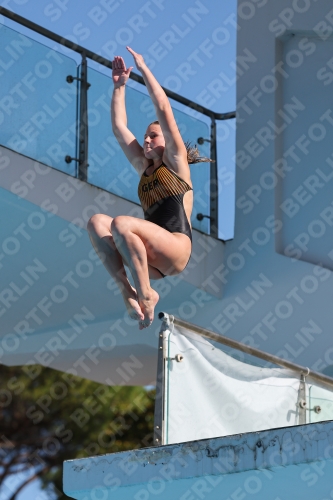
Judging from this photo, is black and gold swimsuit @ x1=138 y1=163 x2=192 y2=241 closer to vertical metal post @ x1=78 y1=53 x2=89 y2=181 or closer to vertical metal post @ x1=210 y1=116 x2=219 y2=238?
vertical metal post @ x1=78 y1=53 x2=89 y2=181

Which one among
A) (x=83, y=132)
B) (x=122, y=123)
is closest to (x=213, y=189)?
(x=83, y=132)

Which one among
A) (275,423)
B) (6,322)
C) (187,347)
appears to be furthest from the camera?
(6,322)

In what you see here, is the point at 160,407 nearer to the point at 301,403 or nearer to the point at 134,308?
the point at 134,308

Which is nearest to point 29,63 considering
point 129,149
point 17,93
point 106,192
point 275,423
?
point 17,93

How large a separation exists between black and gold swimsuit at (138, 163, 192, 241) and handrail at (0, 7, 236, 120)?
142 inches

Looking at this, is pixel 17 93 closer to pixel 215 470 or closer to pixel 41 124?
pixel 41 124

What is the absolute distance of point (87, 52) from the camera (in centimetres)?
910

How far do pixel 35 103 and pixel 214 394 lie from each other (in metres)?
3.37

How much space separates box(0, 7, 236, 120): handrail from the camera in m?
8.61

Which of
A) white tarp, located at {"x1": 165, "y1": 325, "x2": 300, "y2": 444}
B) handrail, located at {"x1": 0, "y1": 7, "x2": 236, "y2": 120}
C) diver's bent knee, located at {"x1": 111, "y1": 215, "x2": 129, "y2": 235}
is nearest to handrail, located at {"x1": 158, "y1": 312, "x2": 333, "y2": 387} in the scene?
white tarp, located at {"x1": 165, "y1": 325, "x2": 300, "y2": 444}

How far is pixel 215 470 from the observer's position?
5.74 metres

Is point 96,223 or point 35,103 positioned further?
point 35,103

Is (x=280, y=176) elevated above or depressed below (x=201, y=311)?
above

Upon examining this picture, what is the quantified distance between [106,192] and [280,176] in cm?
214
